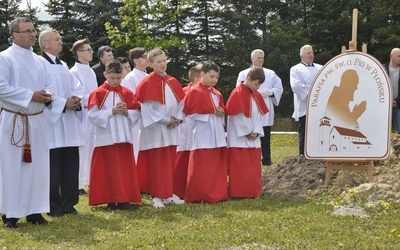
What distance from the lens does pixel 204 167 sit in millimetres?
9977

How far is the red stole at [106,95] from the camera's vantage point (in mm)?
9234

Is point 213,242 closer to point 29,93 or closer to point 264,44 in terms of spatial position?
point 29,93

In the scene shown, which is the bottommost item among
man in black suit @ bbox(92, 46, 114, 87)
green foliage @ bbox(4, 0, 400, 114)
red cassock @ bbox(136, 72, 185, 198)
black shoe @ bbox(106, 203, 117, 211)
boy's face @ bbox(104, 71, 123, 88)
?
black shoe @ bbox(106, 203, 117, 211)

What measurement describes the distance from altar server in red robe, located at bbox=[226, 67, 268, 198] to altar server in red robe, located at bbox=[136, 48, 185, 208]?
90 centimetres

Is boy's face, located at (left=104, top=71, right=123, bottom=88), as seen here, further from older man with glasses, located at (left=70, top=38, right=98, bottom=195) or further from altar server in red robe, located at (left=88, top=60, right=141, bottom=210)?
older man with glasses, located at (left=70, top=38, right=98, bottom=195)

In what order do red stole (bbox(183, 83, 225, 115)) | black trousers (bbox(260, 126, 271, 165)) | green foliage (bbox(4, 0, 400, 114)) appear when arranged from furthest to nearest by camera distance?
1. green foliage (bbox(4, 0, 400, 114))
2. black trousers (bbox(260, 126, 271, 165))
3. red stole (bbox(183, 83, 225, 115))

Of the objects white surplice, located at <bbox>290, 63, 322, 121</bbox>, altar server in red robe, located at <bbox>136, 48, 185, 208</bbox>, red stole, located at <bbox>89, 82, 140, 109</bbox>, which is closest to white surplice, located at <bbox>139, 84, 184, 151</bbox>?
altar server in red robe, located at <bbox>136, 48, 185, 208</bbox>

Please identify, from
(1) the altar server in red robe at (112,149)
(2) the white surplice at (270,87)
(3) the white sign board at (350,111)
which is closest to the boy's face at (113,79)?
(1) the altar server in red robe at (112,149)

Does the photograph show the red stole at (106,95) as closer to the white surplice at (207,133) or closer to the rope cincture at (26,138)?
the white surplice at (207,133)

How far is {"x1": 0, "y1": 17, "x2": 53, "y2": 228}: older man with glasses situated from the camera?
808 cm

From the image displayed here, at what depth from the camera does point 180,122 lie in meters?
9.80

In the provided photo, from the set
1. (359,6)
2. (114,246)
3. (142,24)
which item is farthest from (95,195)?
(359,6)

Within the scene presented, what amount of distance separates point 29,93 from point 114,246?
2.20 metres

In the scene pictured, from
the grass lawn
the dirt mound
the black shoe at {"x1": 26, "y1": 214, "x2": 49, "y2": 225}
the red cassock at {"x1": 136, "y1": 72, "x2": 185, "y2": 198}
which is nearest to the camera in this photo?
the grass lawn
